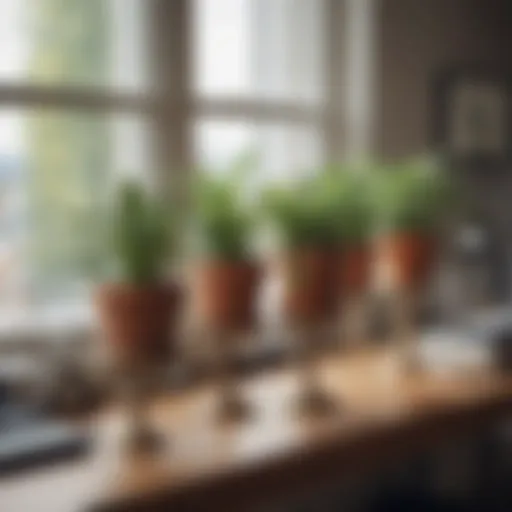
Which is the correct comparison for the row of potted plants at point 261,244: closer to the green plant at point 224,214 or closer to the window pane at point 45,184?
the green plant at point 224,214

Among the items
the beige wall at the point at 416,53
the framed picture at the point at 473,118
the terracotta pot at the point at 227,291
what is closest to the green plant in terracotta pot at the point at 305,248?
the terracotta pot at the point at 227,291

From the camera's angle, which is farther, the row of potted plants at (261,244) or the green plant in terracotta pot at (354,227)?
the green plant in terracotta pot at (354,227)

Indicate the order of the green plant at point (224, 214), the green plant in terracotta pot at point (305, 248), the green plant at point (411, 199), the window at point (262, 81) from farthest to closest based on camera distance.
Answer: the window at point (262, 81), the green plant at point (411, 199), the green plant in terracotta pot at point (305, 248), the green plant at point (224, 214)

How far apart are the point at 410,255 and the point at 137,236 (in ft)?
2.40

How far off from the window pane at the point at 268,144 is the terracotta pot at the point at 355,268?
26cm

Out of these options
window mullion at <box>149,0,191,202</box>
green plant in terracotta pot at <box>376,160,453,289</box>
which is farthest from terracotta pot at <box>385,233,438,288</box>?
window mullion at <box>149,0,191,202</box>

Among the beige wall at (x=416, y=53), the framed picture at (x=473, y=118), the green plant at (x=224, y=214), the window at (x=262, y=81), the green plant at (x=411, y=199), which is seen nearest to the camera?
the green plant at (x=224, y=214)

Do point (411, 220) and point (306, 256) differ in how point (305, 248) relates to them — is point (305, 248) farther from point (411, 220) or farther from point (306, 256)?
point (411, 220)

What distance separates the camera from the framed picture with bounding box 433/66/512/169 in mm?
2865

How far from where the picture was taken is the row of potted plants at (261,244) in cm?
179

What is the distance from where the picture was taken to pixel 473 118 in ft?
9.53

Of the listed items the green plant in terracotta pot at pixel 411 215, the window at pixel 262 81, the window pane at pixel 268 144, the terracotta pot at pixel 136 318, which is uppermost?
the window at pixel 262 81

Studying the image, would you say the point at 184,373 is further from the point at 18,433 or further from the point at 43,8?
the point at 43,8

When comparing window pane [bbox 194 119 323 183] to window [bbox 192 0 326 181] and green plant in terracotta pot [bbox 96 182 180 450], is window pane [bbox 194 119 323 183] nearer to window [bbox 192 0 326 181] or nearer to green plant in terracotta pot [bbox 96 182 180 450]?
window [bbox 192 0 326 181]
